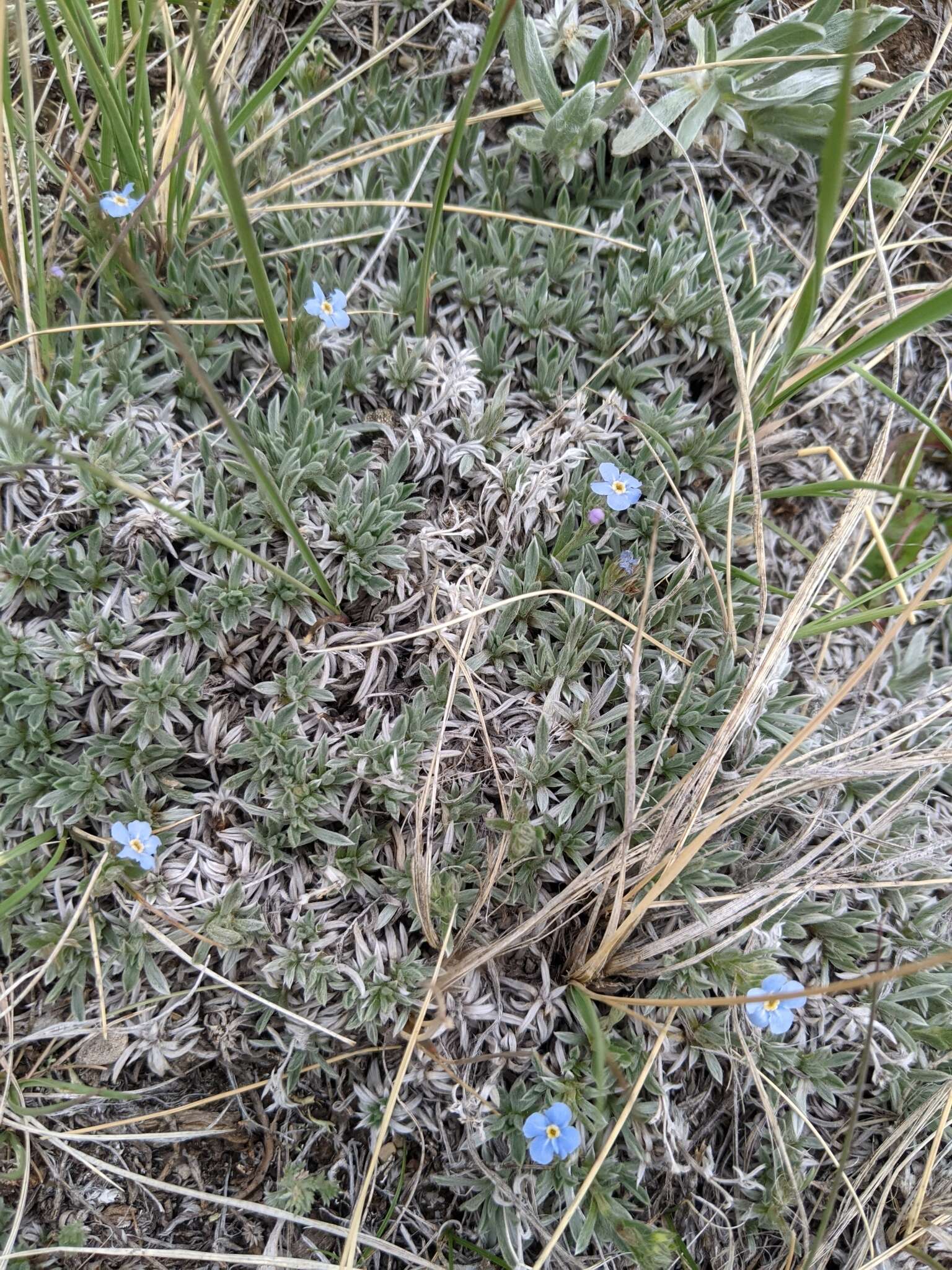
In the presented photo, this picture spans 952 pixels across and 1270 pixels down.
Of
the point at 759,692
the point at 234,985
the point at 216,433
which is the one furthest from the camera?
the point at 216,433

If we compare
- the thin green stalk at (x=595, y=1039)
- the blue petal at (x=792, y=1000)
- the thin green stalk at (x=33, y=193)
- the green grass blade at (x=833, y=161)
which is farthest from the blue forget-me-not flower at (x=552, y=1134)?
the thin green stalk at (x=33, y=193)

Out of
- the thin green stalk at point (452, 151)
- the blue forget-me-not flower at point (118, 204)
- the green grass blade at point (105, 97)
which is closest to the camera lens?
the thin green stalk at point (452, 151)

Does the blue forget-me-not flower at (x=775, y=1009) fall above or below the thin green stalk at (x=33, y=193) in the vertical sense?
below

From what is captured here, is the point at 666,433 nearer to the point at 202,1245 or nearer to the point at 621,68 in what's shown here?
the point at 621,68

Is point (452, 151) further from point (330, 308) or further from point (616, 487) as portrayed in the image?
point (616, 487)

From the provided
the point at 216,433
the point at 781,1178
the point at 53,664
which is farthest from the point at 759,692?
the point at 53,664

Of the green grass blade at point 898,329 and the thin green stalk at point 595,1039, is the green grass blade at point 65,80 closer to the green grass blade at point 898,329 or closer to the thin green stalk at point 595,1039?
the green grass blade at point 898,329
